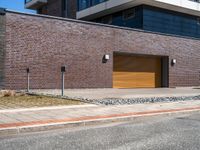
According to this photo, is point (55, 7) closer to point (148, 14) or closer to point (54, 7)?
point (54, 7)

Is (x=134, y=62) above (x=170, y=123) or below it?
above

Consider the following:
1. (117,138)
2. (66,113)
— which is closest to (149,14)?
(66,113)

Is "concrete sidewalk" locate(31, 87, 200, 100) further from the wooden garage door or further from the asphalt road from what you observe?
the asphalt road

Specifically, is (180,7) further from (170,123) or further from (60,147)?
(60,147)

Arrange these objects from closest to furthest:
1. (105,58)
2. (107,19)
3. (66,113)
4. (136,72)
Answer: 1. (66,113)
2. (105,58)
3. (136,72)
4. (107,19)

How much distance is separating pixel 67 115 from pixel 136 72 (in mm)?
16188

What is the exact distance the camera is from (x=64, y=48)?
21141 mm

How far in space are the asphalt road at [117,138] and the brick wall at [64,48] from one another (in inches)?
440

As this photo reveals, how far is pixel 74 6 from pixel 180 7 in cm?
1180

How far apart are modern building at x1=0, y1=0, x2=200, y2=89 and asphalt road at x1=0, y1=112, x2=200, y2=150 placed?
11.3 metres

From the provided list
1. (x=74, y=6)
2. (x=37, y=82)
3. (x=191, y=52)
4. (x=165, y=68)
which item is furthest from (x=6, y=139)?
(x=74, y=6)

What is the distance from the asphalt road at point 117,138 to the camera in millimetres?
6789

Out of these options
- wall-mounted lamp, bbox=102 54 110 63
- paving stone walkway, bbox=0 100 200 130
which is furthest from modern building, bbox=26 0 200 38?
paving stone walkway, bbox=0 100 200 130

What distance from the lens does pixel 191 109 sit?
12.7m
